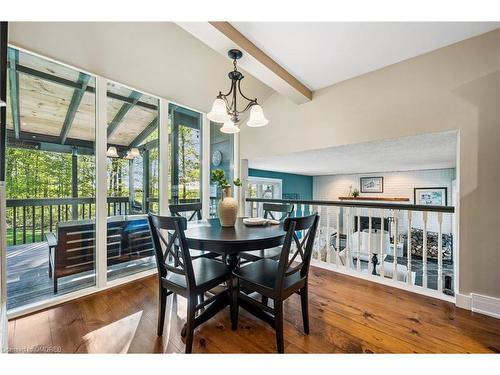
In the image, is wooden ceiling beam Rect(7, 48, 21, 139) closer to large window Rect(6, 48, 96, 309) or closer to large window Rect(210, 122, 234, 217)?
large window Rect(6, 48, 96, 309)

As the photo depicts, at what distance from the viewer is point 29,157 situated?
6.55 ft

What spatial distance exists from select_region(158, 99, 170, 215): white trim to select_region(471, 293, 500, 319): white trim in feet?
11.1

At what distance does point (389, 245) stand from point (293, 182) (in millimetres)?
2886

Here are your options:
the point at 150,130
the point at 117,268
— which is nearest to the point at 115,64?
the point at 150,130

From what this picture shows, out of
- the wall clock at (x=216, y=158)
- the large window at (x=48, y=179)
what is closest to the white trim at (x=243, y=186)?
the wall clock at (x=216, y=158)

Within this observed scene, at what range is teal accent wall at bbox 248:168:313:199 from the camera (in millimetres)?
5586

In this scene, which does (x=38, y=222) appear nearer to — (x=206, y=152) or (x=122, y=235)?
(x=122, y=235)

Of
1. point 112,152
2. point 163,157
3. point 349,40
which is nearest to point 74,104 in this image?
point 112,152

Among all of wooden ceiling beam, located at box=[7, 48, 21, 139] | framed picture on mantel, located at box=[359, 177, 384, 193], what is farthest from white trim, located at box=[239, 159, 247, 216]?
framed picture on mantel, located at box=[359, 177, 384, 193]

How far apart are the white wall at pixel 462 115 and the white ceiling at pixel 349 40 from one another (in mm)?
122

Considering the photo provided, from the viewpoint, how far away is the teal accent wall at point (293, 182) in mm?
5586

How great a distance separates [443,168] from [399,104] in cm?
397

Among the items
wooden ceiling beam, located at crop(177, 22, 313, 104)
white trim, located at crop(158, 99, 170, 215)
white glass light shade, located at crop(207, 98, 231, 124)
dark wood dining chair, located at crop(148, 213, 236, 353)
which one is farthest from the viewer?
white trim, located at crop(158, 99, 170, 215)

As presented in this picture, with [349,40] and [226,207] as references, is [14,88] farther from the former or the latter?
[349,40]
